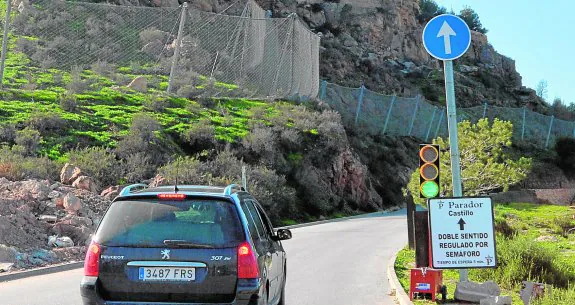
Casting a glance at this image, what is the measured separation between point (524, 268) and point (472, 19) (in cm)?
11675

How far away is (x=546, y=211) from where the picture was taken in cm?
3422

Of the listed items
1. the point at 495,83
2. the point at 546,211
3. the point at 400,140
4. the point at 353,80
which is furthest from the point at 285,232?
the point at 495,83

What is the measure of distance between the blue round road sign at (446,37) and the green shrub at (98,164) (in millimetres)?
16999

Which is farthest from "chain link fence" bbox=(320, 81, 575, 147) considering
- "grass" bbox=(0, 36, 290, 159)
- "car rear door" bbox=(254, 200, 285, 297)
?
"car rear door" bbox=(254, 200, 285, 297)

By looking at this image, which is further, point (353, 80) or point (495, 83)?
point (495, 83)

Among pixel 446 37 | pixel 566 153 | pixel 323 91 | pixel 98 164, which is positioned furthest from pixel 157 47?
pixel 566 153

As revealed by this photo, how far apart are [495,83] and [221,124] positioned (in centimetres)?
6567

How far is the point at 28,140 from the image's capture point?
2602 cm

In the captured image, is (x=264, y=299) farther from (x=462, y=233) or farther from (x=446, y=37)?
(x=446, y=37)

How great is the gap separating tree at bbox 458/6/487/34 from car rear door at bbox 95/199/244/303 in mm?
120217

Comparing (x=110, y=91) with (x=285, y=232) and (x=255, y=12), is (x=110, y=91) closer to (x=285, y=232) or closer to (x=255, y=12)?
(x=255, y=12)

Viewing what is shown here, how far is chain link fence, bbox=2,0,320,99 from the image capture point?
1362 inches

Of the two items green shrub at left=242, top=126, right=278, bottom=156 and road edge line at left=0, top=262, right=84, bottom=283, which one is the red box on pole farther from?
green shrub at left=242, top=126, right=278, bottom=156

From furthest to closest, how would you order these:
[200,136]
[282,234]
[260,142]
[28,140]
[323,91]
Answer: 1. [323,91]
2. [260,142]
3. [200,136]
4. [28,140]
5. [282,234]
